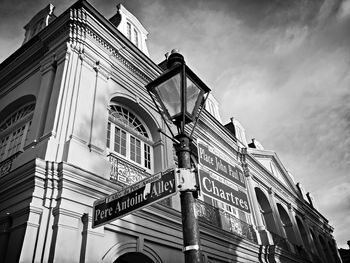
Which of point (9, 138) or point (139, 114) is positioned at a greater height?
point (139, 114)

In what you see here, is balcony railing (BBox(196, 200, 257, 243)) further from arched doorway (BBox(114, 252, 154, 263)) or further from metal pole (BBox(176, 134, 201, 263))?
metal pole (BBox(176, 134, 201, 263))

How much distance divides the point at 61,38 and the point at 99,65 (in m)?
1.39

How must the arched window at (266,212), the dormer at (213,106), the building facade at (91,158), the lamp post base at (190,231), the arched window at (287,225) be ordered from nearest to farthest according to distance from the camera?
1. the lamp post base at (190,231)
2. the building facade at (91,158)
3. the arched window at (266,212)
4. the dormer at (213,106)
5. the arched window at (287,225)

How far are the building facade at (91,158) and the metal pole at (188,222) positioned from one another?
22cm

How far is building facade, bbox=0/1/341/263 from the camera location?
5.37 m

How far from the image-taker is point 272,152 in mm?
19562

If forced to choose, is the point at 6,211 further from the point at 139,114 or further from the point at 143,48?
the point at 143,48

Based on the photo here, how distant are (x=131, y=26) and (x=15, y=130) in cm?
615

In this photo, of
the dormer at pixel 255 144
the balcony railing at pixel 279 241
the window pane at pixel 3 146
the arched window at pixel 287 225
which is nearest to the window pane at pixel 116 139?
the window pane at pixel 3 146

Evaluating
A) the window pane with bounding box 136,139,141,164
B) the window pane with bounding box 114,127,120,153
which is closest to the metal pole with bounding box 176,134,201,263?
the window pane with bounding box 114,127,120,153

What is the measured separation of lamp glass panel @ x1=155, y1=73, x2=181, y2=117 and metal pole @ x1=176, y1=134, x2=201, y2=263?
450mm

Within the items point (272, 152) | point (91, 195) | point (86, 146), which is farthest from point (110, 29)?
point (272, 152)

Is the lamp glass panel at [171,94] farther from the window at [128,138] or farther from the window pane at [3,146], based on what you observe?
the window pane at [3,146]

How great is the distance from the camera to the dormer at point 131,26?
11.8 m
